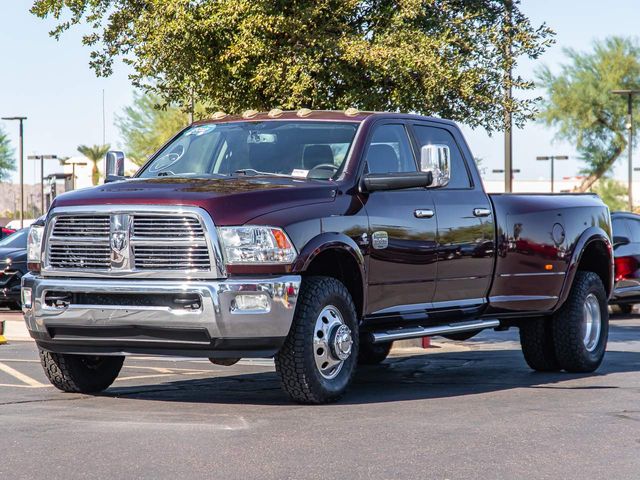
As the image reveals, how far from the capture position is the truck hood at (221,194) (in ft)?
28.4

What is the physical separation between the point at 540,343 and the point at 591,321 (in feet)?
2.18

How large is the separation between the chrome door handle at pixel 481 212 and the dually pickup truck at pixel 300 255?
0.02 m

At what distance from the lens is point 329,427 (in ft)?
26.3

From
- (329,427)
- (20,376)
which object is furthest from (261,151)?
(20,376)

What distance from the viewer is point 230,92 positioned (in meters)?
16.4

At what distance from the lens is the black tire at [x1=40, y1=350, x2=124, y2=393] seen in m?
9.78

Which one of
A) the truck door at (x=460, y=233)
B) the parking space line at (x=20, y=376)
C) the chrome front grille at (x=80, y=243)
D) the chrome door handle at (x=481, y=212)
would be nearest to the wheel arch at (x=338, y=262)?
the truck door at (x=460, y=233)

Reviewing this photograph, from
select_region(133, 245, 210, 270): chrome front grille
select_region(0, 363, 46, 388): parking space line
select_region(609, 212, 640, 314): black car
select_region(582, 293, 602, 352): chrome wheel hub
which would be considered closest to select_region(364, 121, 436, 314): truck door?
select_region(133, 245, 210, 270): chrome front grille

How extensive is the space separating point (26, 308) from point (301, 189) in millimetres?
2136

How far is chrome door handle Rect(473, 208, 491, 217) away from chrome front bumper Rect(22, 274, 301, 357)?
259 cm

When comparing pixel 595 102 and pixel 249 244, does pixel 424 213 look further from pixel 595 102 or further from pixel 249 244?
pixel 595 102

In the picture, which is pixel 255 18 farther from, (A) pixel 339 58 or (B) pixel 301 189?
(B) pixel 301 189

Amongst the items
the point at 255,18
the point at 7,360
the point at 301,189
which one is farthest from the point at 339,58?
the point at 301,189

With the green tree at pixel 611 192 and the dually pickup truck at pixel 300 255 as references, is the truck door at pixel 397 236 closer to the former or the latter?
the dually pickup truck at pixel 300 255
